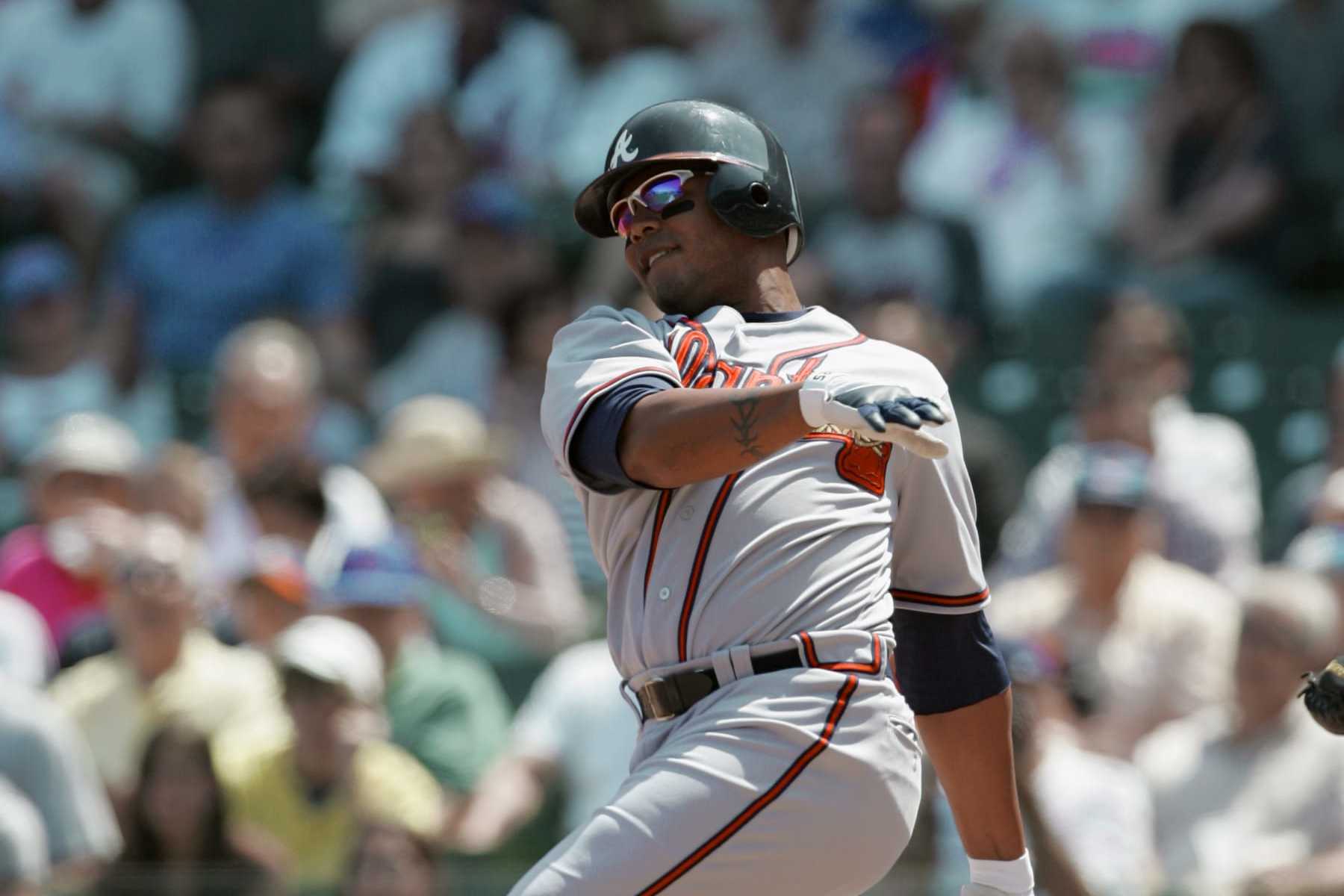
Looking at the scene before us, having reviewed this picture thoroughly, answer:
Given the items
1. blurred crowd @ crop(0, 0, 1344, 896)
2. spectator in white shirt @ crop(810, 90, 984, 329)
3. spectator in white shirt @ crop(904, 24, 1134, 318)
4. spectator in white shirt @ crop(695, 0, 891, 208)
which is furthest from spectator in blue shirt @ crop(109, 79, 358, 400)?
spectator in white shirt @ crop(904, 24, 1134, 318)

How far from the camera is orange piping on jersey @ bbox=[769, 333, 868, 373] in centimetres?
333

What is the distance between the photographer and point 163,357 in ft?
30.3

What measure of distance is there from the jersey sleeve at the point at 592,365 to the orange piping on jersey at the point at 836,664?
0.43m

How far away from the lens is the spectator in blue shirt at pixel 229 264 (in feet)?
29.8

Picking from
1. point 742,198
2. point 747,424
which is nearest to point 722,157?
point 742,198

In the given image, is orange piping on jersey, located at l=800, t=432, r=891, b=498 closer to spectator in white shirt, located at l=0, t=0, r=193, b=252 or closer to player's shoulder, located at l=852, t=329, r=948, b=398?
player's shoulder, located at l=852, t=329, r=948, b=398

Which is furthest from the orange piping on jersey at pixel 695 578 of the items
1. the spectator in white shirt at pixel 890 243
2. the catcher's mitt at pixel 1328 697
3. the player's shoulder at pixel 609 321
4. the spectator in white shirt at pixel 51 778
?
the spectator in white shirt at pixel 890 243

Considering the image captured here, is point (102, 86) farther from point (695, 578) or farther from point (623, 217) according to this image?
point (695, 578)

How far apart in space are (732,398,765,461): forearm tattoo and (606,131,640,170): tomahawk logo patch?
22.1 inches

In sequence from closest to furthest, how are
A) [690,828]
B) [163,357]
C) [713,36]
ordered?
[690,828] → [163,357] → [713,36]

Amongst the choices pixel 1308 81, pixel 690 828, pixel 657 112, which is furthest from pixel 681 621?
pixel 1308 81

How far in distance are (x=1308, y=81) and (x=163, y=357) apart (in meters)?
4.97

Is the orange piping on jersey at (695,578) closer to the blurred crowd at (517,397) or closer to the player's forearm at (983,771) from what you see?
the player's forearm at (983,771)

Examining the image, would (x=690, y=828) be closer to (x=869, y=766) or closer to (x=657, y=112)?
(x=869, y=766)
